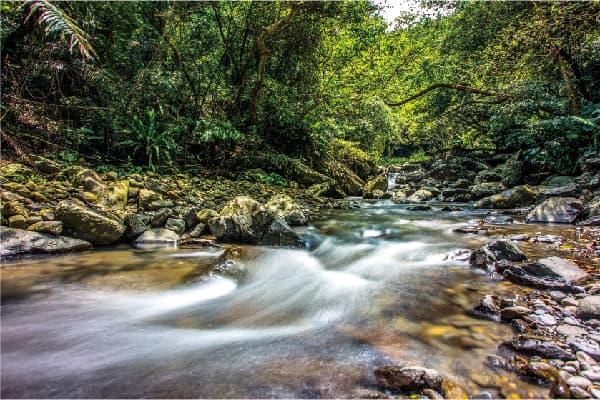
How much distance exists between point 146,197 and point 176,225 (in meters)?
1.03

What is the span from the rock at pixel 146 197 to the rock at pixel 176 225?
0.71 metres

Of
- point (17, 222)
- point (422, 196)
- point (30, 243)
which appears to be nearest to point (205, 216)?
point (30, 243)

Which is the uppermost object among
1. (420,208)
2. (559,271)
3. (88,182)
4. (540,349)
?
(88,182)

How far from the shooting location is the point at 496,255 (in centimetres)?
352

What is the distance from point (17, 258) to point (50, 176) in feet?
8.17

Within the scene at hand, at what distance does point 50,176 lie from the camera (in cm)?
545

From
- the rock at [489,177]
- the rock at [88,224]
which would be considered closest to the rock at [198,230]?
the rock at [88,224]

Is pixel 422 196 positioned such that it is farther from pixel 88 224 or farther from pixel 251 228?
pixel 88 224

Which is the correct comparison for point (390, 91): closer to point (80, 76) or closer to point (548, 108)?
point (548, 108)

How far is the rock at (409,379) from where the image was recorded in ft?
5.18

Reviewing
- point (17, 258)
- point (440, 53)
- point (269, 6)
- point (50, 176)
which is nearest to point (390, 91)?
point (440, 53)

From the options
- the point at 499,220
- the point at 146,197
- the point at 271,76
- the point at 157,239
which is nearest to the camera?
the point at 157,239

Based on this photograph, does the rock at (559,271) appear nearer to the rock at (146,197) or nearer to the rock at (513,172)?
the rock at (146,197)

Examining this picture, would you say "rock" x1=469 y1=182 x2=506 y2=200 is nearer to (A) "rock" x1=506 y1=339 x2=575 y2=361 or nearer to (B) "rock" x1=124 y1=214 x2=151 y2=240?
(A) "rock" x1=506 y1=339 x2=575 y2=361
